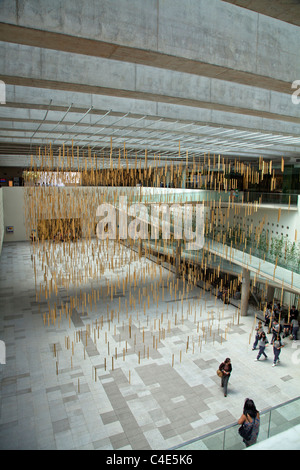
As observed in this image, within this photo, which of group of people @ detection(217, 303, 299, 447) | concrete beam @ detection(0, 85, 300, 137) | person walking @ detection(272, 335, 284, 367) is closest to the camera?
group of people @ detection(217, 303, 299, 447)

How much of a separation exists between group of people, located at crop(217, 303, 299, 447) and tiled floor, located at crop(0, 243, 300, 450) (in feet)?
1.29

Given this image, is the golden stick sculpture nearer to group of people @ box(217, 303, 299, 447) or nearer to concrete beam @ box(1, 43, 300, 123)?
group of people @ box(217, 303, 299, 447)

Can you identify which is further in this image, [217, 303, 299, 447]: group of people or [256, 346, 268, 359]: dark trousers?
[256, 346, 268, 359]: dark trousers

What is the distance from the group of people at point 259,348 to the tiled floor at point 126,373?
39 cm

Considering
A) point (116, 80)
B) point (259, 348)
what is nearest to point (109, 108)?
point (116, 80)

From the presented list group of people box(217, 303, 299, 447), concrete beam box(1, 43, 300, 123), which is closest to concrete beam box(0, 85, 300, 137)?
concrete beam box(1, 43, 300, 123)

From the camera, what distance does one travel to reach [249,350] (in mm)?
9156

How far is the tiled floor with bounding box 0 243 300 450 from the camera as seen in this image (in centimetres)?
604

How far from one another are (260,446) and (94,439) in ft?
14.6

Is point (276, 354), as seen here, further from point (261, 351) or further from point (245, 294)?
point (245, 294)

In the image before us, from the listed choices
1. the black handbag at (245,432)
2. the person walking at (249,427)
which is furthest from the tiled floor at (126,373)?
the black handbag at (245,432)

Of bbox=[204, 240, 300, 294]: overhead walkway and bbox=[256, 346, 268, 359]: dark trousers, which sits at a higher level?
bbox=[204, 240, 300, 294]: overhead walkway

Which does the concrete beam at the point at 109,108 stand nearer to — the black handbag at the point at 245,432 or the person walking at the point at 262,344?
the person walking at the point at 262,344
